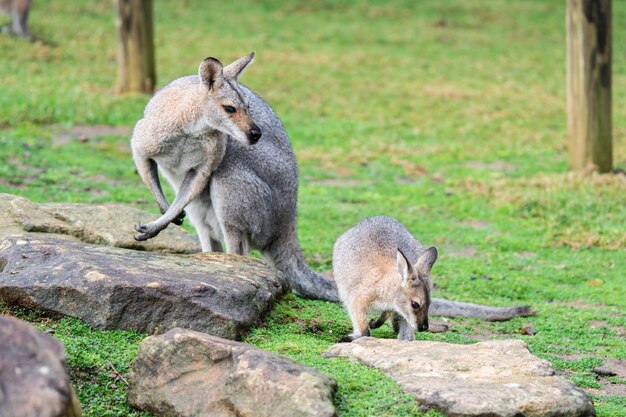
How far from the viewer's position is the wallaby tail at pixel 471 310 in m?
6.96

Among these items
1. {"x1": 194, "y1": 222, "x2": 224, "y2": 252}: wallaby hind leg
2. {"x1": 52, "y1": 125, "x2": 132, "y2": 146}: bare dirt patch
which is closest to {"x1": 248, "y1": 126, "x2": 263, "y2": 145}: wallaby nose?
{"x1": 194, "y1": 222, "x2": 224, "y2": 252}: wallaby hind leg

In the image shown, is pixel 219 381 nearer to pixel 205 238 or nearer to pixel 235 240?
pixel 235 240

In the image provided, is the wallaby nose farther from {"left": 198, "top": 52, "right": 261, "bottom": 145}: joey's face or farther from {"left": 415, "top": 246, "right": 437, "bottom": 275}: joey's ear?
{"left": 415, "top": 246, "right": 437, "bottom": 275}: joey's ear

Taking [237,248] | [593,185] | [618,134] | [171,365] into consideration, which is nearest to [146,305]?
[171,365]

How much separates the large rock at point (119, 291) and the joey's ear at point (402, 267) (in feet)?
2.98

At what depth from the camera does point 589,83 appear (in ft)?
37.2

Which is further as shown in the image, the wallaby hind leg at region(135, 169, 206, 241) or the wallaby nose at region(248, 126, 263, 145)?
the wallaby hind leg at region(135, 169, 206, 241)

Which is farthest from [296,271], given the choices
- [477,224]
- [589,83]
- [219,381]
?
[589,83]

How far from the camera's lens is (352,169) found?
1248 cm

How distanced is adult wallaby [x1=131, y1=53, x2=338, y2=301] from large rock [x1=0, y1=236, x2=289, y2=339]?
1.14 meters

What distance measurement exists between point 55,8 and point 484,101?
31.9 feet

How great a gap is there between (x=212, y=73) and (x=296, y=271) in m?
1.62

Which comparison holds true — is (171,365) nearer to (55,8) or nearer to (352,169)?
(352,169)

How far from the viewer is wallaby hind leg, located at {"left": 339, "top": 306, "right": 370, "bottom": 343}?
5941 millimetres
